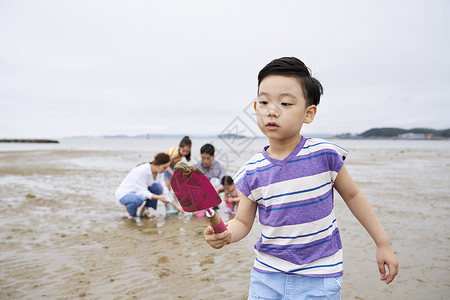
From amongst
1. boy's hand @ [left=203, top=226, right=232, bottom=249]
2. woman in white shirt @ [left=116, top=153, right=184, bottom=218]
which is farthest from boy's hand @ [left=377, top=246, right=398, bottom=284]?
woman in white shirt @ [left=116, top=153, right=184, bottom=218]

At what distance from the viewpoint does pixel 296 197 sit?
4.78ft

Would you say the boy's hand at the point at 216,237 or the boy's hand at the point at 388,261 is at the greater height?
the boy's hand at the point at 216,237

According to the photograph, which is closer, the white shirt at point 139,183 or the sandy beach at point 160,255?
the sandy beach at point 160,255

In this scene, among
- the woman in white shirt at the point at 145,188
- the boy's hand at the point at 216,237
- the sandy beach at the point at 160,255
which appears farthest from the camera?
the woman in white shirt at the point at 145,188

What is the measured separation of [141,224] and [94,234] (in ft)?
2.66

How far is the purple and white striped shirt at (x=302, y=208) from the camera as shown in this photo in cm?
146

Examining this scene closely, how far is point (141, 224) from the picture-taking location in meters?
5.37

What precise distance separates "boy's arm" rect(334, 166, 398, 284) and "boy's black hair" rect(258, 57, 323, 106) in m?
0.40

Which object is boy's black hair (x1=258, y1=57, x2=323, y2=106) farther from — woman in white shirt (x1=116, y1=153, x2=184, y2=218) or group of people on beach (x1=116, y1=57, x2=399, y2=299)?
woman in white shirt (x1=116, y1=153, x2=184, y2=218)

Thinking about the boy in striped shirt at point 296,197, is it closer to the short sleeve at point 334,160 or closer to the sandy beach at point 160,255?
the short sleeve at point 334,160

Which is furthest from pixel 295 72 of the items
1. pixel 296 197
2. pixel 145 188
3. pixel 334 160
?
pixel 145 188

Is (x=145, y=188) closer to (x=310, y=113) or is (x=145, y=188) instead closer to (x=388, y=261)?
(x=310, y=113)

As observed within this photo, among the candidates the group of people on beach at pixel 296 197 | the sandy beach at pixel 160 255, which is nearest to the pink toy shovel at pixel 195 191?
the group of people on beach at pixel 296 197

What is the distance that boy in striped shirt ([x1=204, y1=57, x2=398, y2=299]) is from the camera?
4.77ft
